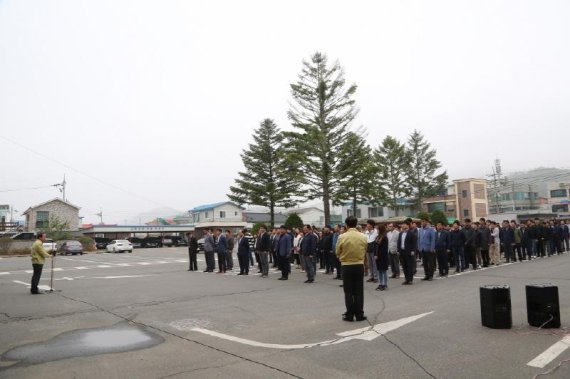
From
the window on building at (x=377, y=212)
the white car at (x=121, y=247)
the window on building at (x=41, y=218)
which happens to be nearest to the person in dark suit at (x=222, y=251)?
the white car at (x=121, y=247)

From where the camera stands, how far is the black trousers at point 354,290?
302 inches

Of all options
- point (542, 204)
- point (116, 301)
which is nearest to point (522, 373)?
point (116, 301)

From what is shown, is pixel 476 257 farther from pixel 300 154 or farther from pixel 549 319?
pixel 300 154

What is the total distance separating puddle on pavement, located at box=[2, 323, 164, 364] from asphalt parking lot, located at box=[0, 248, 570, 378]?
2cm

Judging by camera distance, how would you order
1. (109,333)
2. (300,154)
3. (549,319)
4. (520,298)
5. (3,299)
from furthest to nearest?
(300,154) → (3,299) → (520,298) → (109,333) → (549,319)

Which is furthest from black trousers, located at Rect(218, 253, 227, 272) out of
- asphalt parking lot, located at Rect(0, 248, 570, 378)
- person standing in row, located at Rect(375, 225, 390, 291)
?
person standing in row, located at Rect(375, 225, 390, 291)

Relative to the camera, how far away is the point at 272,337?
21.8 ft

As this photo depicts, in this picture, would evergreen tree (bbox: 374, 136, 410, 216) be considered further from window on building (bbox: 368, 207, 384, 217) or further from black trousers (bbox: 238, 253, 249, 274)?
black trousers (bbox: 238, 253, 249, 274)

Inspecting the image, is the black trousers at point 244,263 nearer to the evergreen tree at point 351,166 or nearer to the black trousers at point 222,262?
the black trousers at point 222,262

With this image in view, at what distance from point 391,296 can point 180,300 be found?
5252 millimetres

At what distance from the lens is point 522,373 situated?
4.71m

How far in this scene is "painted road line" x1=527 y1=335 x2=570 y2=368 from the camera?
5.03 metres

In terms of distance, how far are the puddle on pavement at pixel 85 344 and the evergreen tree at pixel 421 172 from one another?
172 feet

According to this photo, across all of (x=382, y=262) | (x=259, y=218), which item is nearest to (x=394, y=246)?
(x=382, y=262)
